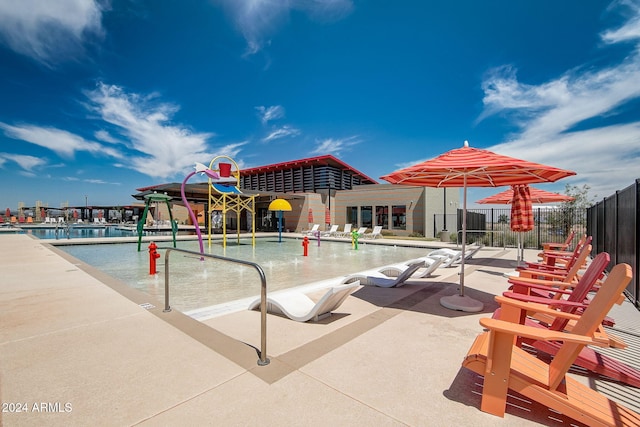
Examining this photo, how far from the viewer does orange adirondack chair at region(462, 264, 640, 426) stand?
6.03 feet

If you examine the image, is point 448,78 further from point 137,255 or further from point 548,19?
point 137,255

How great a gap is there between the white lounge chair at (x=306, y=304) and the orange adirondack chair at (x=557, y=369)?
1.95 m

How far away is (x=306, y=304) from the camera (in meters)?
4.74

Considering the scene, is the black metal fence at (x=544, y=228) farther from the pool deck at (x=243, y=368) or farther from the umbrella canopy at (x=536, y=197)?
the pool deck at (x=243, y=368)

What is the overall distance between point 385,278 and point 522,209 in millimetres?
4686

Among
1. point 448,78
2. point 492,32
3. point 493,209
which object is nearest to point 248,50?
point 448,78

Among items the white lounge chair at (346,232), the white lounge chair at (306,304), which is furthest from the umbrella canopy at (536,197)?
the white lounge chair at (346,232)

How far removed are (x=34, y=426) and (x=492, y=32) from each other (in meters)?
17.5

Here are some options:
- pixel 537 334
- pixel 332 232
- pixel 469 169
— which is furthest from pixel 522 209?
pixel 332 232

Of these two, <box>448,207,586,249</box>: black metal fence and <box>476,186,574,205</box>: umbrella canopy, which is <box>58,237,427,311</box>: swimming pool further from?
<box>448,207,586,249</box>: black metal fence

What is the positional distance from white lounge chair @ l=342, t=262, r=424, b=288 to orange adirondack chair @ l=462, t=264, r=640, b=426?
3.85 metres

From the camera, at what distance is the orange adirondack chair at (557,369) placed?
1.84 meters

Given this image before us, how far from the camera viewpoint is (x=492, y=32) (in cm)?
1286

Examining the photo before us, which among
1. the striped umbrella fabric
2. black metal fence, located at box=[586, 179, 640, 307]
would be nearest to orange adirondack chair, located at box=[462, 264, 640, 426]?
black metal fence, located at box=[586, 179, 640, 307]
